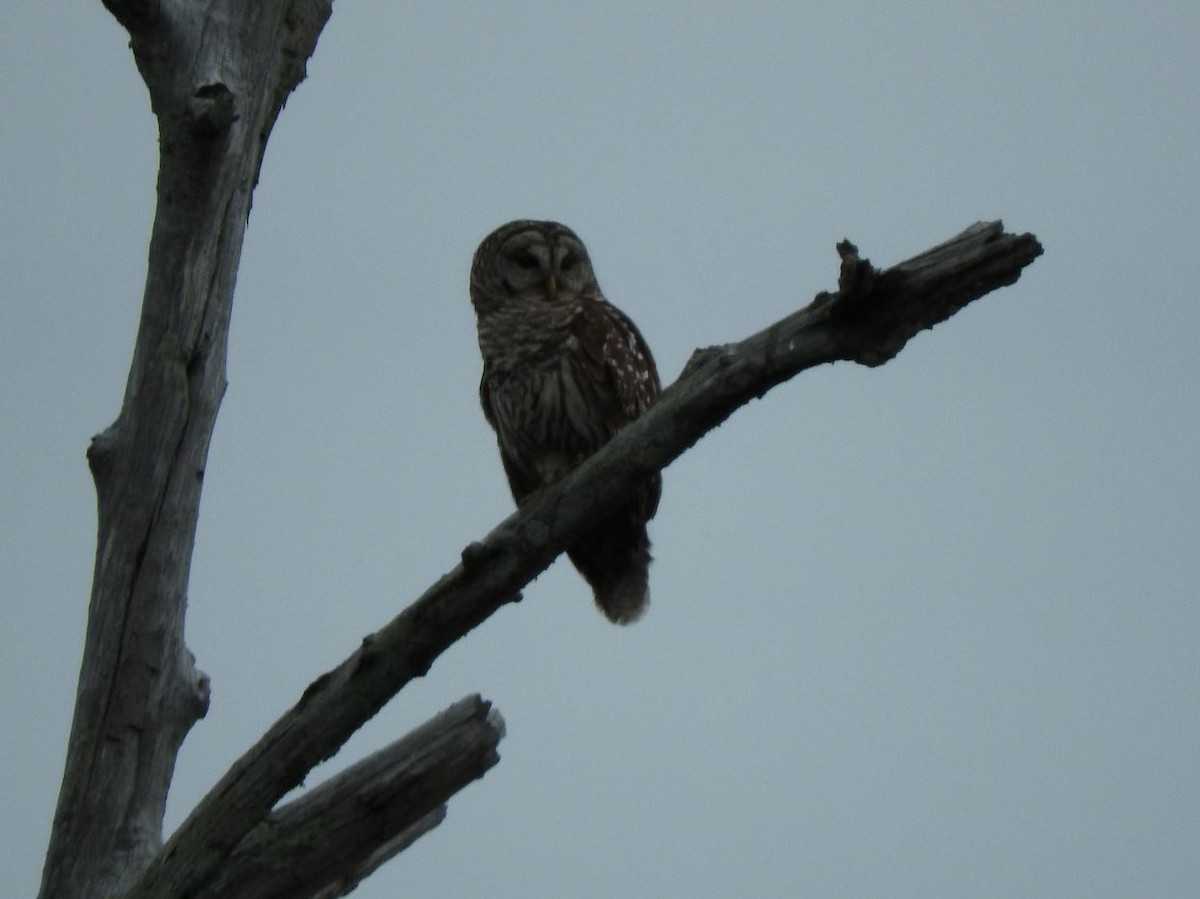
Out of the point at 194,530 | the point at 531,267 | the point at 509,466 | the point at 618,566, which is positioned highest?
the point at 531,267

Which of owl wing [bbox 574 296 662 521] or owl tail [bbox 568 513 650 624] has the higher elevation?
owl wing [bbox 574 296 662 521]

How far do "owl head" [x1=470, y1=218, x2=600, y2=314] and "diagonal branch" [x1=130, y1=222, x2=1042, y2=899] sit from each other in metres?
2.48

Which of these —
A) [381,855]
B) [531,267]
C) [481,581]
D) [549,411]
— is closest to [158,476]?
[481,581]

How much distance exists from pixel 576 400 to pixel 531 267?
89 centimetres

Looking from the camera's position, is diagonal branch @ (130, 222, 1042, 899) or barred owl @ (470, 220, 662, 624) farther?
barred owl @ (470, 220, 662, 624)

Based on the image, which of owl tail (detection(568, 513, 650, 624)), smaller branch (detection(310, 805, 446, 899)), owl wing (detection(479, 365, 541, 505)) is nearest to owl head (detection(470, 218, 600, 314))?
owl wing (detection(479, 365, 541, 505))

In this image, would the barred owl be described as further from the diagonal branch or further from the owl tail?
the diagonal branch

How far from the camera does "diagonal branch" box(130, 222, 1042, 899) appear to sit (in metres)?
2.96

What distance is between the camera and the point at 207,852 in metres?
3.04

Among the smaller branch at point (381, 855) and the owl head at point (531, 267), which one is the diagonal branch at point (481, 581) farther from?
the owl head at point (531, 267)

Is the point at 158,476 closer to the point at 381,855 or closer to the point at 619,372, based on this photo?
the point at 381,855

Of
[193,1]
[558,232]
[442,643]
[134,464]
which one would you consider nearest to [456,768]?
[442,643]

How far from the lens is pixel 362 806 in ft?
10.2

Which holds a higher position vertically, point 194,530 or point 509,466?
point 509,466
